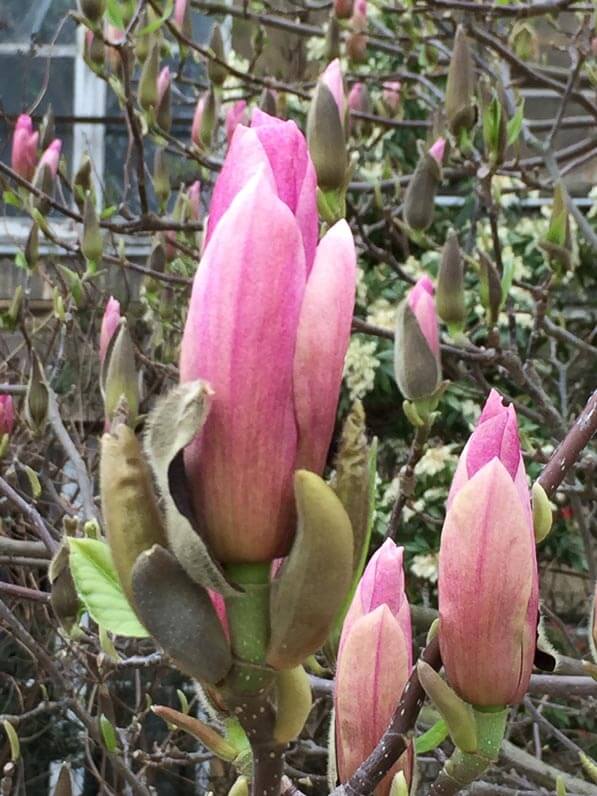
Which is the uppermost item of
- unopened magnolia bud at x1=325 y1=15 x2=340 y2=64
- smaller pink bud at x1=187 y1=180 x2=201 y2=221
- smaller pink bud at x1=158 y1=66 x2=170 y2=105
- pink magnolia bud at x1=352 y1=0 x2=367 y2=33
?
pink magnolia bud at x1=352 y1=0 x2=367 y2=33

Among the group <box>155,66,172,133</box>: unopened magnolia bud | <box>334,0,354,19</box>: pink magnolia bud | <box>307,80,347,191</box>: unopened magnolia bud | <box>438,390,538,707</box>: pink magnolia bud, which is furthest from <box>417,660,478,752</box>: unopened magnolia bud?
<box>334,0,354,19</box>: pink magnolia bud

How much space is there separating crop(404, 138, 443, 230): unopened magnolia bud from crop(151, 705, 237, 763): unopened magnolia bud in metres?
0.86

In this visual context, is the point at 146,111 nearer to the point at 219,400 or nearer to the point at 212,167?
the point at 212,167

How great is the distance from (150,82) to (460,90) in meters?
0.59

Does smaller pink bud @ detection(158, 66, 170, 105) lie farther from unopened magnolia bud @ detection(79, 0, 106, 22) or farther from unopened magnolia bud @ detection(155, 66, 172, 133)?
unopened magnolia bud @ detection(79, 0, 106, 22)

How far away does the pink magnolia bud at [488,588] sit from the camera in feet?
1.13

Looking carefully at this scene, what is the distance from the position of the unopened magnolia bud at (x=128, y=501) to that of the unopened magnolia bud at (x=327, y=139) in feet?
1.94

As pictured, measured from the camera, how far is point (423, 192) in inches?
44.9

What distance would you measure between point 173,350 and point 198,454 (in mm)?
1996

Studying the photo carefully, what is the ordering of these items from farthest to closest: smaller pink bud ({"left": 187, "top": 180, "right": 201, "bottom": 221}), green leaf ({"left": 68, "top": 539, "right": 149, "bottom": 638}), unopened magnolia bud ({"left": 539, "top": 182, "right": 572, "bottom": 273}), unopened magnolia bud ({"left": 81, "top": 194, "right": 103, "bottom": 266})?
smaller pink bud ({"left": 187, "top": 180, "right": 201, "bottom": 221}) → unopened magnolia bud ({"left": 81, "top": 194, "right": 103, "bottom": 266}) → unopened magnolia bud ({"left": 539, "top": 182, "right": 572, "bottom": 273}) → green leaf ({"left": 68, "top": 539, "right": 149, "bottom": 638})

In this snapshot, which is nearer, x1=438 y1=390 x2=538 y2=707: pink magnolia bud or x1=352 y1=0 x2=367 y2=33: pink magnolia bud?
x1=438 y1=390 x2=538 y2=707: pink magnolia bud

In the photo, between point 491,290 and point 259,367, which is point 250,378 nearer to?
point 259,367

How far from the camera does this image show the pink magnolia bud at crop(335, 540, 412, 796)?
0.41 metres

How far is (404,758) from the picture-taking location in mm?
426
